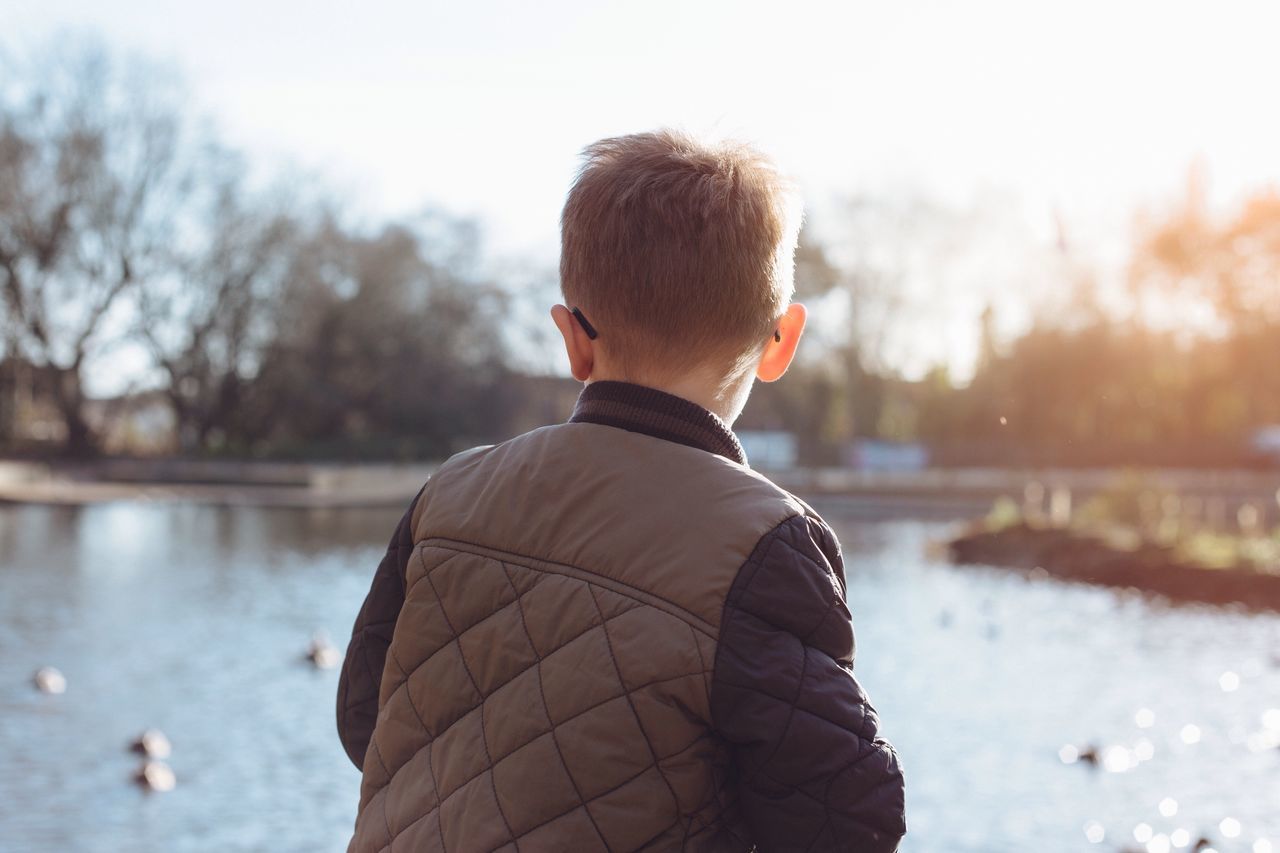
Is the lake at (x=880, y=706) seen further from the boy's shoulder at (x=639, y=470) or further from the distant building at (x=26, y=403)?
the distant building at (x=26, y=403)

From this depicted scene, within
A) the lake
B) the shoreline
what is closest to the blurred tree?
the shoreline

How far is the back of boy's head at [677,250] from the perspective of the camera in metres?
1.39

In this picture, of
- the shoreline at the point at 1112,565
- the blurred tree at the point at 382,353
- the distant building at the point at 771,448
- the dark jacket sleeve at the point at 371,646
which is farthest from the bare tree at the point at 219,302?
the dark jacket sleeve at the point at 371,646

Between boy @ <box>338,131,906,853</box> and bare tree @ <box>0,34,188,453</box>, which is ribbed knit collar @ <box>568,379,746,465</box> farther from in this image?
bare tree @ <box>0,34,188,453</box>

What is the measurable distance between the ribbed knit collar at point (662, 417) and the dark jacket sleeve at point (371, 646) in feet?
0.83

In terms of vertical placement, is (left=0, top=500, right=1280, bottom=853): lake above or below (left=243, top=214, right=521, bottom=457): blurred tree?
above

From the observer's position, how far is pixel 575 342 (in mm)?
1491

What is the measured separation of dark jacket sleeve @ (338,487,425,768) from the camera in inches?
61.2

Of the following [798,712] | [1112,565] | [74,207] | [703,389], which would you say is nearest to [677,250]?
[703,389]

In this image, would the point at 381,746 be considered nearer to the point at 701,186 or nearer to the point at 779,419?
the point at 701,186

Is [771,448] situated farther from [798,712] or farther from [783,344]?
[798,712]

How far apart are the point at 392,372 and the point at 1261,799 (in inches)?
1228

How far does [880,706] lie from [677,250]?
7956 mm

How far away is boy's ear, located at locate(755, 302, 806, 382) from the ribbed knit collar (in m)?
0.11
